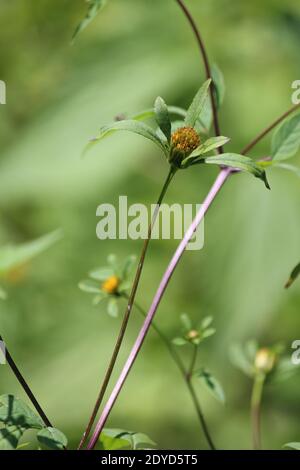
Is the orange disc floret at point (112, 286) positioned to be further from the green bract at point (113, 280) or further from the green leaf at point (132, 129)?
the green leaf at point (132, 129)

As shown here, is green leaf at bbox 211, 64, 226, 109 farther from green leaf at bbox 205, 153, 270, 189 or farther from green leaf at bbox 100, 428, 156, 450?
green leaf at bbox 100, 428, 156, 450

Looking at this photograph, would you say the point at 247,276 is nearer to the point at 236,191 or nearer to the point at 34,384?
the point at 236,191

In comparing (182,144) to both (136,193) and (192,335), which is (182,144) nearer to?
(192,335)

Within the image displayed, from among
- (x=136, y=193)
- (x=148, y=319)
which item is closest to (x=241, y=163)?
(x=148, y=319)

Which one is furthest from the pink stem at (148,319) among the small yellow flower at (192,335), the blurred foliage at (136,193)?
the blurred foliage at (136,193)

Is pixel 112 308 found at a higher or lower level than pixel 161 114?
lower

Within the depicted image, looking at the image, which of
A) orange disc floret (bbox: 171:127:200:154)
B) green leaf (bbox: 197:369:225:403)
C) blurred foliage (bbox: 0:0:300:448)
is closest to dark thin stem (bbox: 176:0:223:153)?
orange disc floret (bbox: 171:127:200:154)
